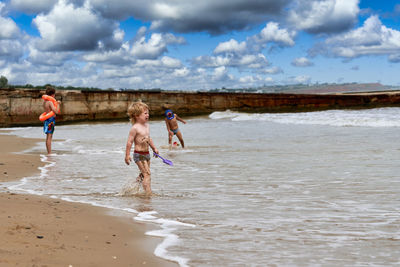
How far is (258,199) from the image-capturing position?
5062mm

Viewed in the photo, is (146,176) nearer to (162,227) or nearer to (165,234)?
(162,227)

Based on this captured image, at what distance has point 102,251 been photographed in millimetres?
2898

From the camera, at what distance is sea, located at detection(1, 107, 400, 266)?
314cm

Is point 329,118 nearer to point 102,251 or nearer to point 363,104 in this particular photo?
point 363,104

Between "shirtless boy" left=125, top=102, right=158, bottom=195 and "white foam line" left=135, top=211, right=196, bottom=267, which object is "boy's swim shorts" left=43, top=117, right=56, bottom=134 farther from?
"white foam line" left=135, top=211, right=196, bottom=267

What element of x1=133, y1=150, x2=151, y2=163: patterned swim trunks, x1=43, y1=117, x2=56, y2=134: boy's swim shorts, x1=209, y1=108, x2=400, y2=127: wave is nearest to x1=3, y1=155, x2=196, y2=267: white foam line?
x1=133, y1=150, x2=151, y2=163: patterned swim trunks

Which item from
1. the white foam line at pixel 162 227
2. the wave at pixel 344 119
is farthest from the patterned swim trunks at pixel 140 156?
the wave at pixel 344 119

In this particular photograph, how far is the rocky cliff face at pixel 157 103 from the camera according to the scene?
76.7ft

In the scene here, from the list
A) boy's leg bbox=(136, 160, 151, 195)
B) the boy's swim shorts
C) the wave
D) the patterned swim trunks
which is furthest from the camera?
the wave

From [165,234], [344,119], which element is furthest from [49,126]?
[344,119]

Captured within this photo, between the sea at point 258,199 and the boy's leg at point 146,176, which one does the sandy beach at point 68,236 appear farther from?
the boy's leg at point 146,176

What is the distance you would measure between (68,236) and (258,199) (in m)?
2.47

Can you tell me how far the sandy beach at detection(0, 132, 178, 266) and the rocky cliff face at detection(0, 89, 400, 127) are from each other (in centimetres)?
2025

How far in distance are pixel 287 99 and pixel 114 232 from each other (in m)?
24.4
